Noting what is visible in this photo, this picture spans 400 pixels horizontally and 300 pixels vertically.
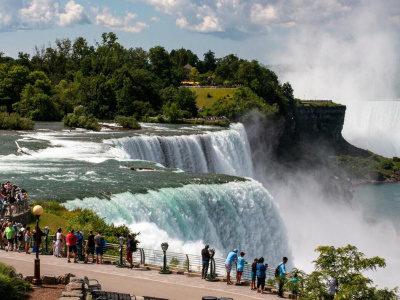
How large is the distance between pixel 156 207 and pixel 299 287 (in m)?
13.0

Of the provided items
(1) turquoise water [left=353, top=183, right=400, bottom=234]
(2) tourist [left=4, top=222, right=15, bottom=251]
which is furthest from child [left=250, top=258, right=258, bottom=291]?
(1) turquoise water [left=353, top=183, right=400, bottom=234]

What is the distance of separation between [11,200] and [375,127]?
94.9 m

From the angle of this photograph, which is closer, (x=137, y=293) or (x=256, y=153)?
(x=137, y=293)

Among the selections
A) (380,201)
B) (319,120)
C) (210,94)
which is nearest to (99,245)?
(380,201)

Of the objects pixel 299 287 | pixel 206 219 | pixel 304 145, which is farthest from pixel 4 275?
pixel 304 145

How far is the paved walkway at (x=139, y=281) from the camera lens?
55.4ft

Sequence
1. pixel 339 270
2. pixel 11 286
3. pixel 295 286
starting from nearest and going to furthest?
1. pixel 11 286
2. pixel 339 270
3. pixel 295 286

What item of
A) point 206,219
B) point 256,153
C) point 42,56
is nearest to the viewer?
point 206,219

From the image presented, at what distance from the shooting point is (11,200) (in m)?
24.3

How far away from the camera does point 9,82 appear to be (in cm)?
7338

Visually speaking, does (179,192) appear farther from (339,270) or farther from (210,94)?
(210,94)

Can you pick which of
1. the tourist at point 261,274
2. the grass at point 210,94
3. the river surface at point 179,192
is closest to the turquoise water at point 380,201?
the river surface at point 179,192

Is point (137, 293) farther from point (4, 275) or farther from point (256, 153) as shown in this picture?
point (256, 153)

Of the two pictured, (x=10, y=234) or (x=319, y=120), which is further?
(x=319, y=120)
